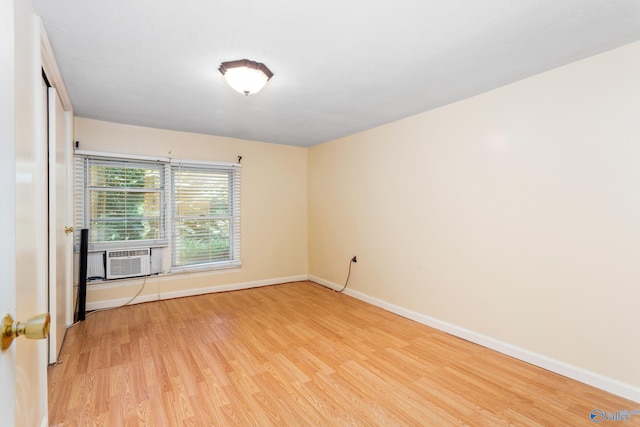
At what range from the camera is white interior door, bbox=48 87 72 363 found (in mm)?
2262

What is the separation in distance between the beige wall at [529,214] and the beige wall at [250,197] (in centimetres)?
175

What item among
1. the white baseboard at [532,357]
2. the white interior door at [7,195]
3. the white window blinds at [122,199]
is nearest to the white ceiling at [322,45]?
the white window blinds at [122,199]

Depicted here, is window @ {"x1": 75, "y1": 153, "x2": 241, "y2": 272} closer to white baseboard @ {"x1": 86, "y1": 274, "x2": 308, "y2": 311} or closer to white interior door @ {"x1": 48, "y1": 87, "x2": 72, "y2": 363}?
white baseboard @ {"x1": 86, "y1": 274, "x2": 308, "y2": 311}

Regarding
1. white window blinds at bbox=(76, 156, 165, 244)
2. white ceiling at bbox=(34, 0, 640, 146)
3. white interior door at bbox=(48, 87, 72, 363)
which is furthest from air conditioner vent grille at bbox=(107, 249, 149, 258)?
white ceiling at bbox=(34, 0, 640, 146)

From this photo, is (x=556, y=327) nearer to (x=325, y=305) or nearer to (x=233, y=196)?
(x=325, y=305)

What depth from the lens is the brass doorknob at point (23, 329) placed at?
0.62 m

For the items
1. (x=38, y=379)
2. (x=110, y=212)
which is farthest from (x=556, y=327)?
(x=110, y=212)

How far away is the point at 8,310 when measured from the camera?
2.28 ft

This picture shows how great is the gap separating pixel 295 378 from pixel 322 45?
2366 mm

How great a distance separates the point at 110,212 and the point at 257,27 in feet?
10.4

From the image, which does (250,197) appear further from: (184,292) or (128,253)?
(128,253)

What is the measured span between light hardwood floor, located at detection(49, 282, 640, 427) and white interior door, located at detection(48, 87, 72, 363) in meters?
0.25

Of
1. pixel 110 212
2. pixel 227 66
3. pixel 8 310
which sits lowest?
pixel 8 310

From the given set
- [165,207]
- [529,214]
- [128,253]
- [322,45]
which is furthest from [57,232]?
[529,214]
